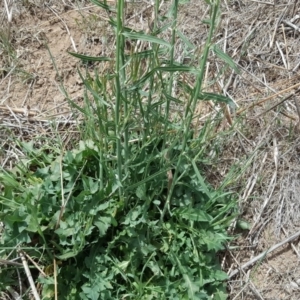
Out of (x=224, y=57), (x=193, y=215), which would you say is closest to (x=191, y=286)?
(x=193, y=215)

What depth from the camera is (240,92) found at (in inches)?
86.4

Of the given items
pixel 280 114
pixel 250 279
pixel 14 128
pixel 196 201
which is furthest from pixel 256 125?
pixel 14 128

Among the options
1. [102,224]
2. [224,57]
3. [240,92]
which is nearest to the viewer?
[224,57]

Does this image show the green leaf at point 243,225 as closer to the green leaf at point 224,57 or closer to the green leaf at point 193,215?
the green leaf at point 193,215

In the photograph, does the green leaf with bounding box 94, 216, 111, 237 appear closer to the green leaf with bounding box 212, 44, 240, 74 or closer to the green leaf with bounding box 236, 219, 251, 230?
the green leaf with bounding box 236, 219, 251, 230

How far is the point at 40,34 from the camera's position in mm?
2248

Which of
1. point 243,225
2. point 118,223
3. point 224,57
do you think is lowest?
point 243,225

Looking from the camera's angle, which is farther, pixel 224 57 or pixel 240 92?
pixel 240 92

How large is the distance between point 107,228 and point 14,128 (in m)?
0.60

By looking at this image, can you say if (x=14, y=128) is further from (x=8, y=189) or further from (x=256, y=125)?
(x=256, y=125)

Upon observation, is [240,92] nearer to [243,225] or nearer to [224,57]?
[243,225]

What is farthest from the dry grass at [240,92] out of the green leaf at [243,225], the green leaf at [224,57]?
the green leaf at [224,57]

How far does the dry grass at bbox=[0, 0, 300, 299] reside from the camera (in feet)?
6.42

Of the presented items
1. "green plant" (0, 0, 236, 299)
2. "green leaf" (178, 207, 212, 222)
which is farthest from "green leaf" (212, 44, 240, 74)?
"green leaf" (178, 207, 212, 222)
